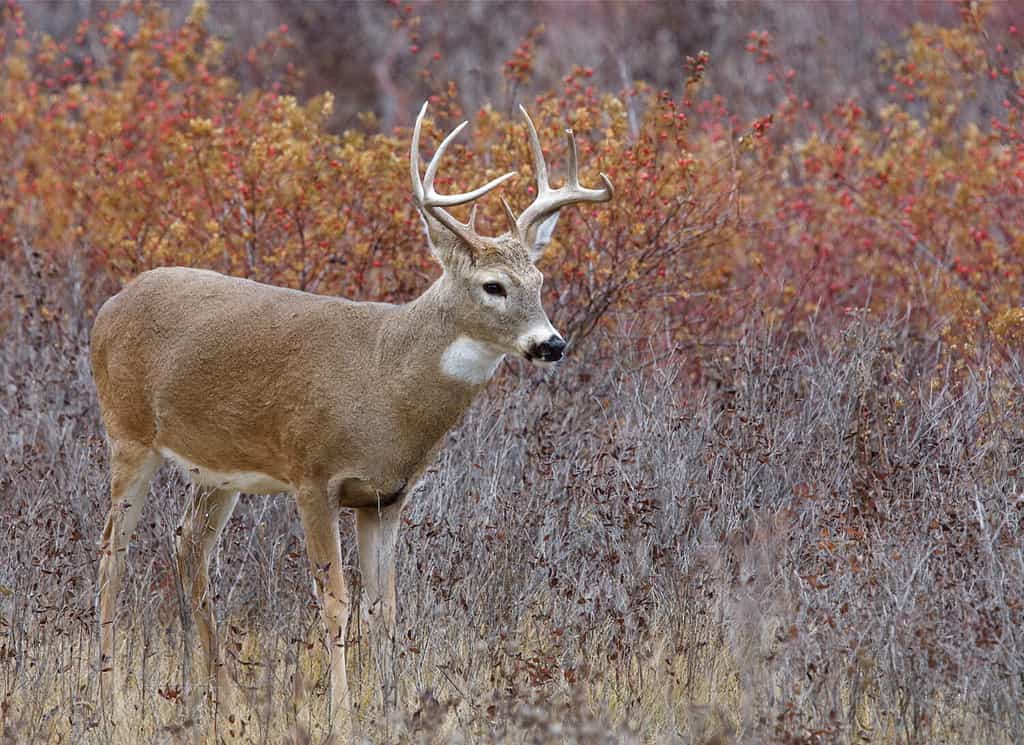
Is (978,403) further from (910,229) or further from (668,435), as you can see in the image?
(910,229)

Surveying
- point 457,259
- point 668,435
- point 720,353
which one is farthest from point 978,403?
point 457,259

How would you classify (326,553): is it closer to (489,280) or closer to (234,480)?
(234,480)

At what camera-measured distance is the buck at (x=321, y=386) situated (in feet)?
18.3

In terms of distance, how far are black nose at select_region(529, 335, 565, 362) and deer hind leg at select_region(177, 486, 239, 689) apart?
4.73 ft

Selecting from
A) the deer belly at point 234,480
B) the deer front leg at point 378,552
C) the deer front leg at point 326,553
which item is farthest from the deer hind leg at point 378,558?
the deer belly at point 234,480

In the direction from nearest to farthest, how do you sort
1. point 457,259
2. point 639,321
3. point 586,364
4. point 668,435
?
point 457,259
point 668,435
point 586,364
point 639,321

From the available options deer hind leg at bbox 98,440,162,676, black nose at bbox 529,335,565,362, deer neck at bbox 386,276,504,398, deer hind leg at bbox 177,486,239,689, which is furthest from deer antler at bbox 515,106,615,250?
deer hind leg at bbox 98,440,162,676

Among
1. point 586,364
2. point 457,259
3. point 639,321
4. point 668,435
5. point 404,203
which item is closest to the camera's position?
point 457,259

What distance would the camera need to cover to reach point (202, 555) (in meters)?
6.17

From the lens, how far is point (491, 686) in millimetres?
5414

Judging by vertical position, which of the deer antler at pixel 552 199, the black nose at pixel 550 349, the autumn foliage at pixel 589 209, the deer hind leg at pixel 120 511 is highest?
the deer antler at pixel 552 199

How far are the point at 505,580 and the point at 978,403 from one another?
8.01ft

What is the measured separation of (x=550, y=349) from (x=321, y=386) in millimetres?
869

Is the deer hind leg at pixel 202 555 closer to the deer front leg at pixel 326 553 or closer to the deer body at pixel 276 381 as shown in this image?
the deer body at pixel 276 381
